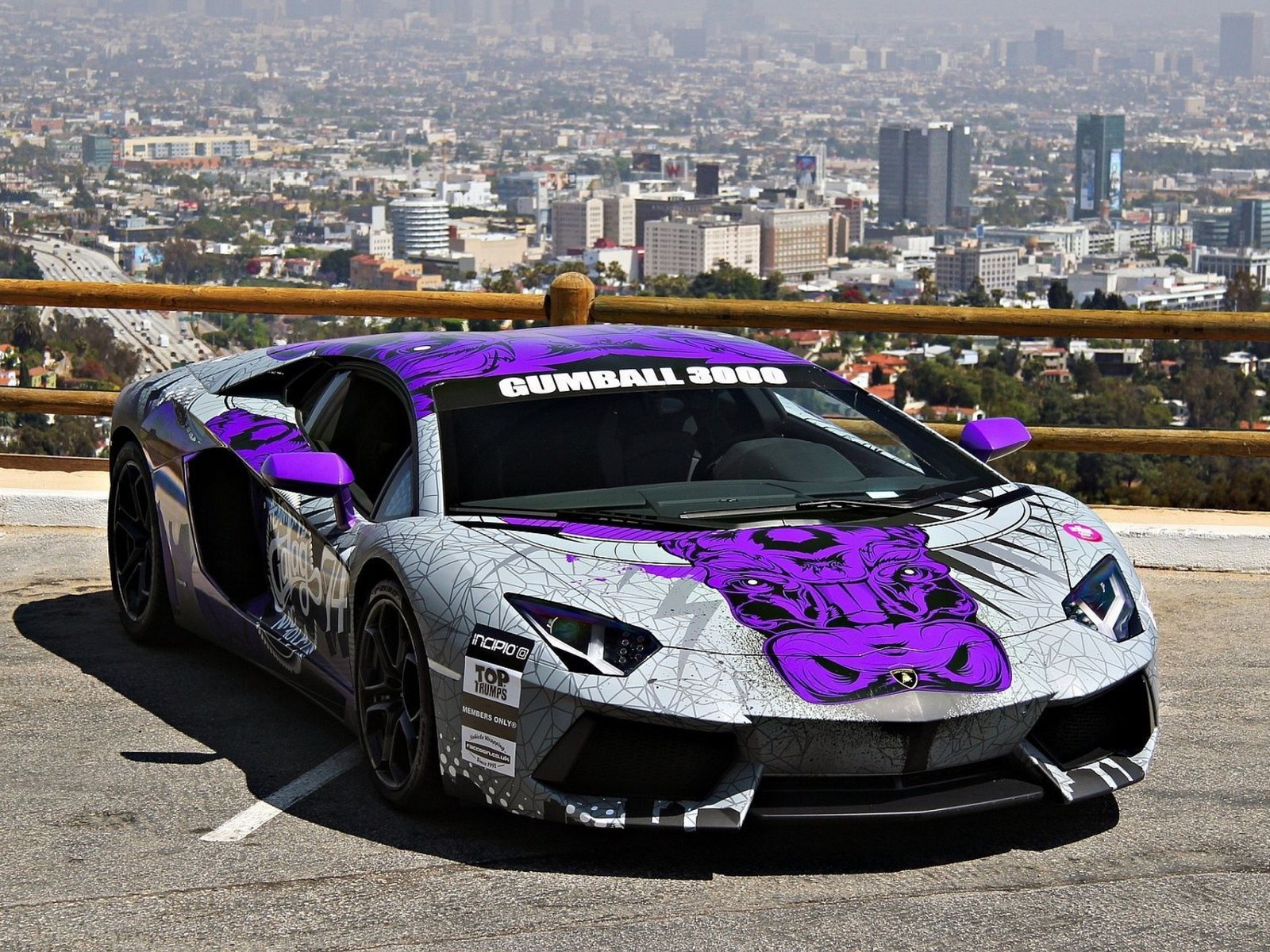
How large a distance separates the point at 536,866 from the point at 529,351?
68.3 inches

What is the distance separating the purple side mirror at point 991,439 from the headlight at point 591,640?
1.82m

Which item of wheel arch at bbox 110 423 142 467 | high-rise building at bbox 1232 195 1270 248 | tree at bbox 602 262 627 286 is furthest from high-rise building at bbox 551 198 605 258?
wheel arch at bbox 110 423 142 467

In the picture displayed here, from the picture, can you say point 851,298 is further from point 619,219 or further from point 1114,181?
point 1114,181

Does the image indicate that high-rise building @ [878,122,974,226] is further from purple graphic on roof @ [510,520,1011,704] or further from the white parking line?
purple graphic on roof @ [510,520,1011,704]

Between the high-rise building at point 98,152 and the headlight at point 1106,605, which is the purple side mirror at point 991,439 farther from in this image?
the high-rise building at point 98,152

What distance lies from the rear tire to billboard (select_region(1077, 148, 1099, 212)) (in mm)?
149852

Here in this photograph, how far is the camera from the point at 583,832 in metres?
4.31

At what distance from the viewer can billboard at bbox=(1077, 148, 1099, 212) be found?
15050 centimetres

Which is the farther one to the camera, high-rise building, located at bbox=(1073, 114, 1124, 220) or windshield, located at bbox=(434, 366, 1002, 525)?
high-rise building, located at bbox=(1073, 114, 1124, 220)

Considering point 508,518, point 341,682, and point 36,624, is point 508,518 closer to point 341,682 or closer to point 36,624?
point 341,682

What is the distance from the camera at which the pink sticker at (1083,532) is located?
15.6 ft

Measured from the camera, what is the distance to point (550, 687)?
3932 mm

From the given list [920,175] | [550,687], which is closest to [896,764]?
[550,687]

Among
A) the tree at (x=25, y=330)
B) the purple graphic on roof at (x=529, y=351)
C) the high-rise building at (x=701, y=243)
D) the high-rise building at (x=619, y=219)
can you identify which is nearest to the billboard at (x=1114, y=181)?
the high-rise building at (x=619, y=219)
